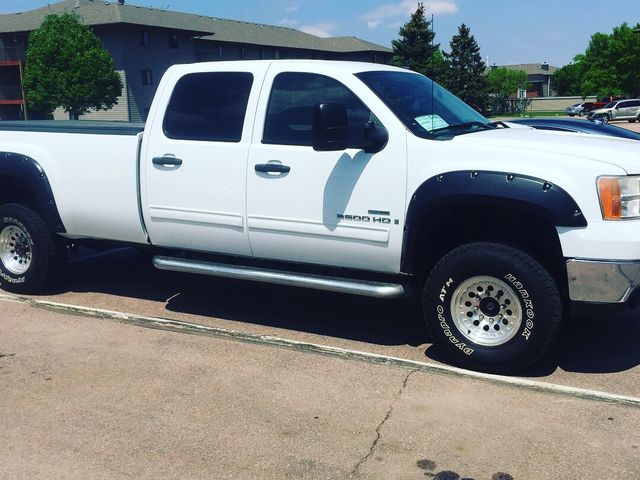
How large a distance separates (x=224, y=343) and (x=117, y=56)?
55.0m

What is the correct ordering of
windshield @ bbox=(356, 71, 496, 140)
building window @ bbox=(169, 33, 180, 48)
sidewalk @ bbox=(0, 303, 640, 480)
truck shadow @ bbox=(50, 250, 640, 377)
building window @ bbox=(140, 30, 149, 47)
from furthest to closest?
building window @ bbox=(169, 33, 180, 48)
building window @ bbox=(140, 30, 149, 47)
truck shadow @ bbox=(50, 250, 640, 377)
windshield @ bbox=(356, 71, 496, 140)
sidewalk @ bbox=(0, 303, 640, 480)

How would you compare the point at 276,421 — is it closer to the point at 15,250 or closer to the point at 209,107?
the point at 209,107

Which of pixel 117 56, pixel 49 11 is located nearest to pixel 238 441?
pixel 117 56

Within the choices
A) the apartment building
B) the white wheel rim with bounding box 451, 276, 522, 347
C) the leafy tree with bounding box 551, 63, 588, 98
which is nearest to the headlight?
the white wheel rim with bounding box 451, 276, 522, 347

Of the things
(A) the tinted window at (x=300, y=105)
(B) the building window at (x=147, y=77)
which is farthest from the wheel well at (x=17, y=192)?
(B) the building window at (x=147, y=77)

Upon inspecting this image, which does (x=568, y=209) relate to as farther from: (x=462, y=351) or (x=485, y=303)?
(x=462, y=351)

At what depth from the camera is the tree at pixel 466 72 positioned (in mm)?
47141

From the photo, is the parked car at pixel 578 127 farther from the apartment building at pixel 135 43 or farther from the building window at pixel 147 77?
the building window at pixel 147 77

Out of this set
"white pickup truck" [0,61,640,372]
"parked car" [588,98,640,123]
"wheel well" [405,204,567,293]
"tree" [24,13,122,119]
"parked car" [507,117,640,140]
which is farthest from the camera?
"parked car" [588,98,640,123]

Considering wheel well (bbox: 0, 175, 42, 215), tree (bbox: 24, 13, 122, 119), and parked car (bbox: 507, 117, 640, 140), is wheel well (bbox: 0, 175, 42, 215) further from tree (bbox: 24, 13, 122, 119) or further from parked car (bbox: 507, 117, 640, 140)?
tree (bbox: 24, 13, 122, 119)

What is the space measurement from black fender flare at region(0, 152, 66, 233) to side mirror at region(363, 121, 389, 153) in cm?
304

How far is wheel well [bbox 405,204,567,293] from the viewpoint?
15.8ft

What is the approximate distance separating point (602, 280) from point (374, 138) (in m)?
1.73

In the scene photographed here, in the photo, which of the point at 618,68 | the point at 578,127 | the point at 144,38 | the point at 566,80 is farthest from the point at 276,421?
the point at 566,80
